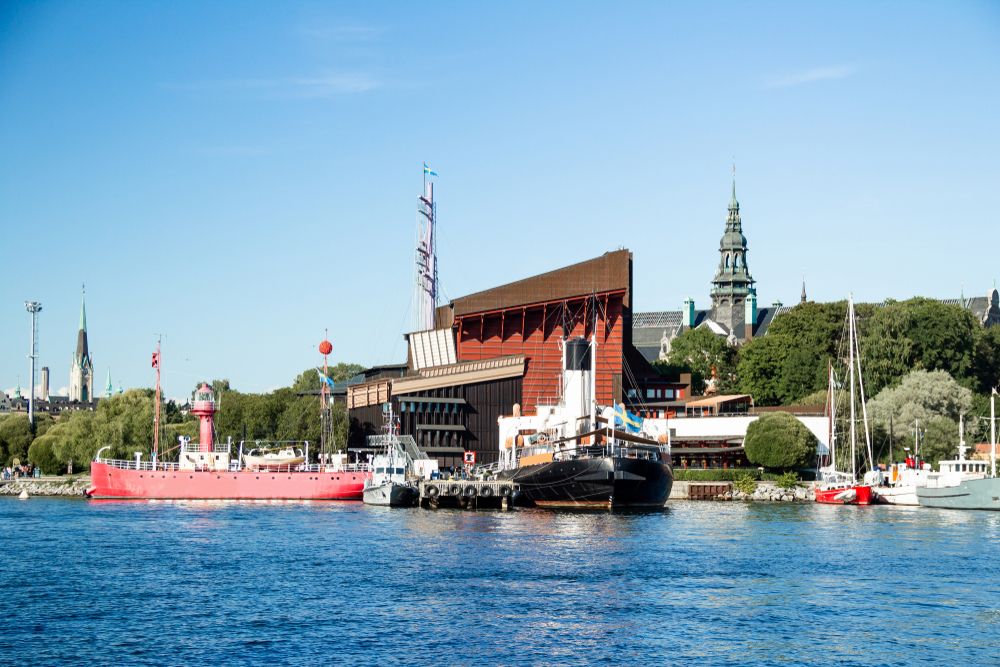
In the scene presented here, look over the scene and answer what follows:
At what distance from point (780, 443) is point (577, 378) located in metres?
20.2

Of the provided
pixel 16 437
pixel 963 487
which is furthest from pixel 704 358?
pixel 16 437

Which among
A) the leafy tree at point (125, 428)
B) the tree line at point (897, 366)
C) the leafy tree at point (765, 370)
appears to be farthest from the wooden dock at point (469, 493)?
the leafy tree at point (765, 370)

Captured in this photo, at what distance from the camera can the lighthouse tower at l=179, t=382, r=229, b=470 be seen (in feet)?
360

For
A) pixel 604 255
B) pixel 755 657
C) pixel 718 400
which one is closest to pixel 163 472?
pixel 604 255

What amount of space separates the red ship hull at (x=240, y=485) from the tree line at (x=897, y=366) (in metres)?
45.8

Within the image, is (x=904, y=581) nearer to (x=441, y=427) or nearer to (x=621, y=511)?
(x=621, y=511)

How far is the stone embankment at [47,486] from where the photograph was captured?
417ft

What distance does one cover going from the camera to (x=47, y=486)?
13000cm

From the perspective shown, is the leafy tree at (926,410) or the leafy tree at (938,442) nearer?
the leafy tree at (938,442)

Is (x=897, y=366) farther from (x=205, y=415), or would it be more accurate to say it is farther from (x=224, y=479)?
(x=205, y=415)

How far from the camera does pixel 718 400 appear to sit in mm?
139750

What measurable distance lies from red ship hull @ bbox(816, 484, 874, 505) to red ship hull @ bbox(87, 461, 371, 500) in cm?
3829

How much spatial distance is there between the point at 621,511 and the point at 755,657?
172 ft

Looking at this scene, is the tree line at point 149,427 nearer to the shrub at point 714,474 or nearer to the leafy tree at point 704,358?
the shrub at point 714,474
